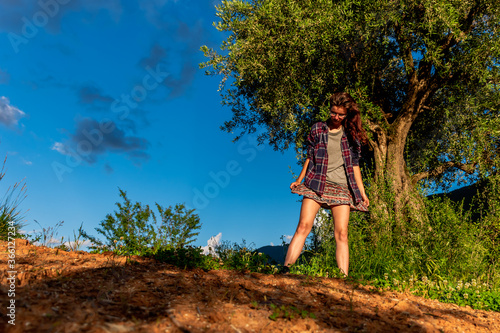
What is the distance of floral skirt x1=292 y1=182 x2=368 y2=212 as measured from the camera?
6055 mm

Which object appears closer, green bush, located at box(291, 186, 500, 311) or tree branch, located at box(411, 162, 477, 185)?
green bush, located at box(291, 186, 500, 311)

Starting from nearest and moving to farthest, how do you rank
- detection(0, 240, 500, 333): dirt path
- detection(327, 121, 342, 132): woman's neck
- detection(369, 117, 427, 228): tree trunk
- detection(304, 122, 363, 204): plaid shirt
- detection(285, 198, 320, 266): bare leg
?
detection(0, 240, 500, 333): dirt path, detection(285, 198, 320, 266): bare leg, detection(304, 122, 363, 204): plaid shirt, detection(327, 121, 342, 132): woman's neck, detection(369, 117, 427, 228): tree trunk

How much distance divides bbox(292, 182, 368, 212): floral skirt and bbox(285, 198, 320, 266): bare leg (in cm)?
11

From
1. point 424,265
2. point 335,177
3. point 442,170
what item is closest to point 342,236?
point 335,177

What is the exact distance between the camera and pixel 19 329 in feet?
8.87

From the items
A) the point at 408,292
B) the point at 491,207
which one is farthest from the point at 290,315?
the point at 491,207

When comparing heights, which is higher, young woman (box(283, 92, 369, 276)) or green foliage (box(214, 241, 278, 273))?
young woman (box(283, 92, 369, 276))

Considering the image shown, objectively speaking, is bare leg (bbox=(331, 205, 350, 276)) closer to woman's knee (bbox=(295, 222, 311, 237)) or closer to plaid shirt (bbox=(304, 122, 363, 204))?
plaid shirt (bbox=(304, 122, 363, 204))

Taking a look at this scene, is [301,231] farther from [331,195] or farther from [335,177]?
[335,177]

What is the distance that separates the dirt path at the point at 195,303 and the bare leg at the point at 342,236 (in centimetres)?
58

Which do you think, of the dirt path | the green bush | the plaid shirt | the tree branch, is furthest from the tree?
the dirt path

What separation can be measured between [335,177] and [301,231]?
116 centimetres

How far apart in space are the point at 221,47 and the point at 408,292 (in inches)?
352

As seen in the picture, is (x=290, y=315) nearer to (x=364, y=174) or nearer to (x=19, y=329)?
(x=19, y=329)
